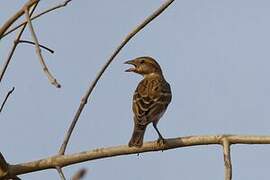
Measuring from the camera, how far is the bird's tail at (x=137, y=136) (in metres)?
6.97

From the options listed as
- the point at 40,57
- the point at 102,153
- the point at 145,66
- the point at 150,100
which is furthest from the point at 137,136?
the point at 145,66

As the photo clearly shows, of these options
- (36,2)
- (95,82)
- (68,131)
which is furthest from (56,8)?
(68,131)

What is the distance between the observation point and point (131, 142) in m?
6.88

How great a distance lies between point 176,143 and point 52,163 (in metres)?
1.22

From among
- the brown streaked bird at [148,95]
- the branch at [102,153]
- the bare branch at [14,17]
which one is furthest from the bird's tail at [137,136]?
the bare branch at [14,17]

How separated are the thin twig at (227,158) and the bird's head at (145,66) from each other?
5638 mm

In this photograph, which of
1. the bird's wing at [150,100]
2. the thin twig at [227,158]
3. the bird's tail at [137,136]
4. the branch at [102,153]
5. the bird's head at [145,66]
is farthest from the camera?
the bird's head at [145,66]

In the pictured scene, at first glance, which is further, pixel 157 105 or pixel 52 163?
pixel 157 105

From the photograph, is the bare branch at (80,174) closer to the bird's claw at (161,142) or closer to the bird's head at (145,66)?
the bird's claw at (161,142)

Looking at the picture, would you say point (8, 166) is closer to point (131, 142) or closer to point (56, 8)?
point (131, 142)

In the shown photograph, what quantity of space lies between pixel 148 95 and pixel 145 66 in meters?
1.59

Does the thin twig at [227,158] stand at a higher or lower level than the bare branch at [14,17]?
lower

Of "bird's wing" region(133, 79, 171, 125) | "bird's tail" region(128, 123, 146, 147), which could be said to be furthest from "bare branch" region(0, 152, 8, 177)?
"bird's wing" region(133, 79, 171, 125)

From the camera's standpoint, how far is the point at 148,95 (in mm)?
10602
